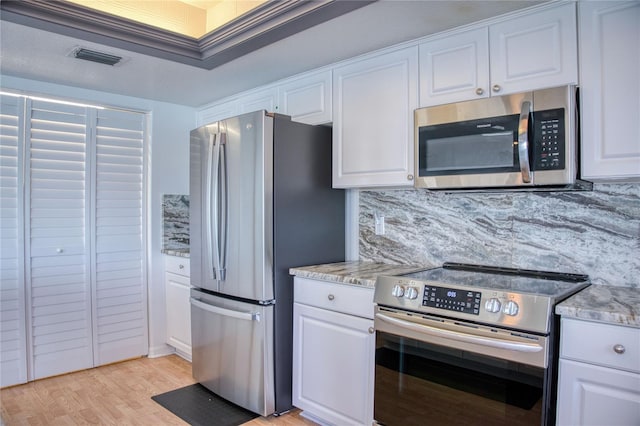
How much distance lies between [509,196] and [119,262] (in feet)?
9.59

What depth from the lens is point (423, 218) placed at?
2.56 metres

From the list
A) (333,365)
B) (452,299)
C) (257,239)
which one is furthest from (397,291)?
(257,239)

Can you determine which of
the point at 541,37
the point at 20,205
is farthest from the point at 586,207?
the point at 20,205

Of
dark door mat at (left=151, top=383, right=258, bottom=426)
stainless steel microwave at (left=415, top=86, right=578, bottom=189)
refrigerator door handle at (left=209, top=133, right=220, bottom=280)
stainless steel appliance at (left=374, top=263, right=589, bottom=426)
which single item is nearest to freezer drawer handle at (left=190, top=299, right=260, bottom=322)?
refrigerator door handle at (left=209, top=133, right=220, bottom=280)

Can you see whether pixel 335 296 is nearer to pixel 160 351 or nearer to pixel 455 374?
pixel 455 374

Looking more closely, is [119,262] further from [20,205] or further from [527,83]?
[527,83]

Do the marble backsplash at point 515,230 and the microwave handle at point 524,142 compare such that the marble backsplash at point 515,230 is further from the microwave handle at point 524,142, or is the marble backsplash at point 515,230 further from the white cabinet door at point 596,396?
the white cabinet door at point 596,396

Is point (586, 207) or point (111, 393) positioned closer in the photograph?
point (586, 207)

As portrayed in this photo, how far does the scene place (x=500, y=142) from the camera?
6.29 feet

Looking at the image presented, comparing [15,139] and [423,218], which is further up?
[15,139]

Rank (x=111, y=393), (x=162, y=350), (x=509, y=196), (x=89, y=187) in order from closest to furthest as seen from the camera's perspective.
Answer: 1. (x=509, y=196)
2. (x=111, y=393)
3. (x=89, y=187)
4. (x=162, y=350)

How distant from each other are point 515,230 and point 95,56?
262 centimetres

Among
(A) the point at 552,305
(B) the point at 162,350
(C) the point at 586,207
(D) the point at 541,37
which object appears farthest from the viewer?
(B) the point at 162,350

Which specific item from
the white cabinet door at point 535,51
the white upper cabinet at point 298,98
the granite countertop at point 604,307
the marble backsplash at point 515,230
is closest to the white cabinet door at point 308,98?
the white upper cabinet at point 298,98
